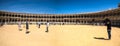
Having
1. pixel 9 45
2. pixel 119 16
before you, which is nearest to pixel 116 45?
pixel 9 45

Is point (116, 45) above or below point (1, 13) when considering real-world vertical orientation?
below

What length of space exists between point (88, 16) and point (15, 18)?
34.3m

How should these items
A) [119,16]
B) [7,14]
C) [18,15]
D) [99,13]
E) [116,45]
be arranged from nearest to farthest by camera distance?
[116,45] → [119,16] → [99,13] → [7,14] → [18,15]

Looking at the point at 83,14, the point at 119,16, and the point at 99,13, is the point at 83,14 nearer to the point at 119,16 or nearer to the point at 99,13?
the point at 99,13

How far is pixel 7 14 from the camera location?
81.2 metres

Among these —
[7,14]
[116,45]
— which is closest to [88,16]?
[7,14]

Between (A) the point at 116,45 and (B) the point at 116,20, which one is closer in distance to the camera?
(A) the point at 116,45

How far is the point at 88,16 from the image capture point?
3396 inches

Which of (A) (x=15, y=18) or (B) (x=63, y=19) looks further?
(B) (x=63, y=19)

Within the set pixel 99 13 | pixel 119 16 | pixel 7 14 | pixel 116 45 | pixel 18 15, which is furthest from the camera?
pixel 18 15

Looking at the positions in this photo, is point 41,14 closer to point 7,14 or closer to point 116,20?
point 7,14

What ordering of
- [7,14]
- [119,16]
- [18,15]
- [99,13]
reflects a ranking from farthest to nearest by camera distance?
1. [18,15]
2. [7,14]
3. [99,13]
4. [119,16]

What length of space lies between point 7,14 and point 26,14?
425 inches

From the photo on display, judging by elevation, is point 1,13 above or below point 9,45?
above
